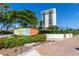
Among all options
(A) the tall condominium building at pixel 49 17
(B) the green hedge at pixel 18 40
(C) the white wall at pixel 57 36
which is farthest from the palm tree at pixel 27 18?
(C) the white wall at pixel 57 36

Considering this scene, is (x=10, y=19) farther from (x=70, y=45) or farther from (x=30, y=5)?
(x=70, y=45)

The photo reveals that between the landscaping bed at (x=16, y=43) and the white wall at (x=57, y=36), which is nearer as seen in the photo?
the landscaping bed at (x=16, y=43)

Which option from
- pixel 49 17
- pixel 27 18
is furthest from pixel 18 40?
pixel 49 17

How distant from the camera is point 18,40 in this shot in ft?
26.6

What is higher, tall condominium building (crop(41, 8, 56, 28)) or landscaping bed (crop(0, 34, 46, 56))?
tall condominium building (crop(41, 8, 56, 28))

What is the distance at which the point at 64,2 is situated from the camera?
7359 millimetres

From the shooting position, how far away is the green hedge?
7.78 m

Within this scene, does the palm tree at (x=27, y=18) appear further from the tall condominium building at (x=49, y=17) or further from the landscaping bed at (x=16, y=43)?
the landscaping bed at (x=16, y=43)

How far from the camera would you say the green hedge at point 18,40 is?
7.78 m

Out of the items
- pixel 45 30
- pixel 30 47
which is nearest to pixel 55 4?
pixel 45 30

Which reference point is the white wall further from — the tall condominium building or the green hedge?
the tall condominium building

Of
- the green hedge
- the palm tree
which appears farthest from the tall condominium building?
the green hedge

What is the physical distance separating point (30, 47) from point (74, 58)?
1.72 m

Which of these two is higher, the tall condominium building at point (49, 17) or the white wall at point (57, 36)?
the tall condominium building at point (49, 17)
